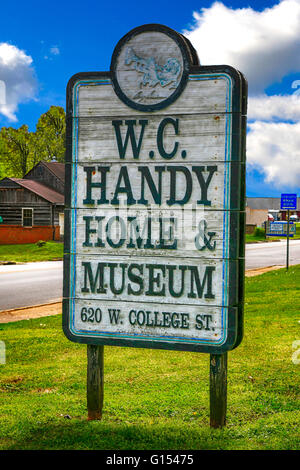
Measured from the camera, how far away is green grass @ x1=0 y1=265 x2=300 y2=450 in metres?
4.05

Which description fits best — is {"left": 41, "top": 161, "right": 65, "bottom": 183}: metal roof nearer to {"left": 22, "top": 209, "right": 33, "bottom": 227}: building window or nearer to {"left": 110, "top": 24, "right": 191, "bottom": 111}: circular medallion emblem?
{"left": 22, "top": 209, "right": 33, "bottom": 227}: building window

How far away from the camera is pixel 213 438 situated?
404 centimetres

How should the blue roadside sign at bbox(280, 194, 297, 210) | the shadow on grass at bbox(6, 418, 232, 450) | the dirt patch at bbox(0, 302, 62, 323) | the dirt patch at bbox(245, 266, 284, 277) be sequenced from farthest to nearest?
the dirt patch at bbox(245, 266, 284, 277)
the blue roadside sign at bbox(280, 194, 297, 210)
the dirt patch at bbox(0, 302, 62, 323)
the shadow on grass at bbox(6, 418, 232, 450)

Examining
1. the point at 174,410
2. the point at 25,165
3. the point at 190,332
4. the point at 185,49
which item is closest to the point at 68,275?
the point at 190,332

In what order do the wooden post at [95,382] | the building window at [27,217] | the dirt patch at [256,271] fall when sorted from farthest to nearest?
1. the building window at [27,217]
2. the dirt patch at [256,271]
3. the wooden post at [95,382]

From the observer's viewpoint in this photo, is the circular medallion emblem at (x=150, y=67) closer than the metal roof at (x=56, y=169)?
Yes

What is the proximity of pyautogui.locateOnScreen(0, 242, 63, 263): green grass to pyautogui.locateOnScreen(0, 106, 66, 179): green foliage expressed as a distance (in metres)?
23.2

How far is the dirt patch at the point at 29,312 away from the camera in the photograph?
10.4 meters

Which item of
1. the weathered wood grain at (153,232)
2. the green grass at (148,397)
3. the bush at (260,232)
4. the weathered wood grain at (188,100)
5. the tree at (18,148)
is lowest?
the green grass at (148,397)

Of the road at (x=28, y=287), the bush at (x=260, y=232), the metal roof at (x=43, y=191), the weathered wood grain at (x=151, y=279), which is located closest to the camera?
the weathered wood grain at (x=151, y=279)

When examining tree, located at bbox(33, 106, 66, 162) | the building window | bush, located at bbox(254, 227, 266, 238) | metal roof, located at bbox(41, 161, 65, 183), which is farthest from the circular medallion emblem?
tree, located at bbox(33, 106, 66, 162)

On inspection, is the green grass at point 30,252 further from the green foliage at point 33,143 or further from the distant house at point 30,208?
the green foliage at point 33,143

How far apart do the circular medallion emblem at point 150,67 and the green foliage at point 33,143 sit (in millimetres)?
52776

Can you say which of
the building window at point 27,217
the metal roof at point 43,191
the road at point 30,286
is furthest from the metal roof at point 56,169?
the road at point 30,286
